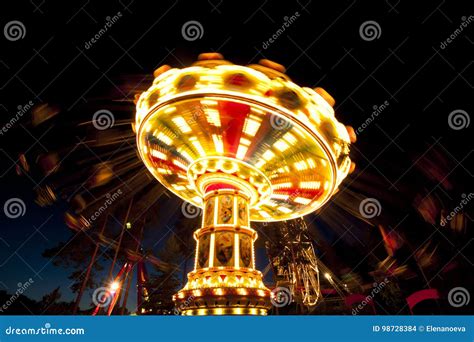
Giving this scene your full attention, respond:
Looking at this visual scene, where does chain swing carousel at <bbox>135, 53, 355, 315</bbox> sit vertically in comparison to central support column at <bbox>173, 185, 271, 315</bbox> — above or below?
above

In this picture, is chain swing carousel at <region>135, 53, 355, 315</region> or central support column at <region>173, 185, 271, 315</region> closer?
central support column at <region>173, 185, 271, 315</region>

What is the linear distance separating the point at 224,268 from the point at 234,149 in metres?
2.83

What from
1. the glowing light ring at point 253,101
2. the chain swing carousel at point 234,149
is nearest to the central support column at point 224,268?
the chain swing carousel at point 234,149

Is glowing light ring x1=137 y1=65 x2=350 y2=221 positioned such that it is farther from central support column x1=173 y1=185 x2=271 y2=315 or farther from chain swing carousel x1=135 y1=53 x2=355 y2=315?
central support column x1=173 y1=185 x2=271 y2=315

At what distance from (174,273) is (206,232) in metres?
16.9

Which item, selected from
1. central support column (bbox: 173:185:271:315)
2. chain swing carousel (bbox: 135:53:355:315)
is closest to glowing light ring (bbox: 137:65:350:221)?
chain swing carousel (bbox: 135:53:355:315)

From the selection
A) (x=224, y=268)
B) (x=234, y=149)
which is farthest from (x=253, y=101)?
(x=224, y=268)

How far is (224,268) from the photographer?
690 centimetres

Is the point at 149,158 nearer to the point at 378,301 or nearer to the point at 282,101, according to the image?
the point at 282,101

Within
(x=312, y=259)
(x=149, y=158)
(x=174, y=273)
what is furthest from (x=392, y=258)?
(x=174, y=273)

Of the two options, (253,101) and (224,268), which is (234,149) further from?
(224,268)

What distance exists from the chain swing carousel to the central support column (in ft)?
0.07

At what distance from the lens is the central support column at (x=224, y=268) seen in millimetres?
6605

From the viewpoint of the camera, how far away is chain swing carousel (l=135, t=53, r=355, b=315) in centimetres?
675
